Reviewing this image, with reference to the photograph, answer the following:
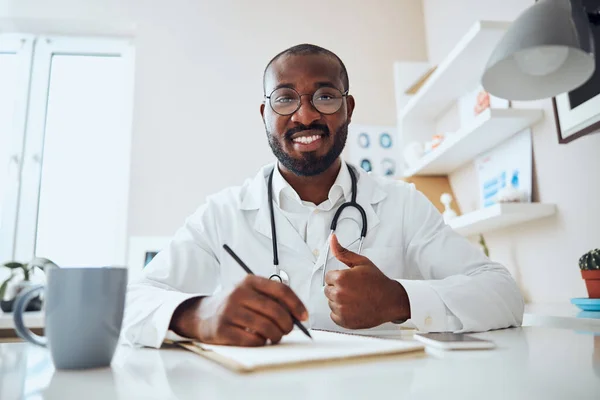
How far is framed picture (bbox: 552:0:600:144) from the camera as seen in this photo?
1170 millimetres

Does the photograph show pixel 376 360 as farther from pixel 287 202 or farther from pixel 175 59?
pixel 175 59

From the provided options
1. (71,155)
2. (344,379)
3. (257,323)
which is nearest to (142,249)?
(71,155)

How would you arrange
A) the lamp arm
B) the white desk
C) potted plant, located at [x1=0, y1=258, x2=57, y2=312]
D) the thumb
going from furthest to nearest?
potted plant, located at [x1=0, y1=258, x2=57, y2=312], the lamp arm, the white desk, the thumb

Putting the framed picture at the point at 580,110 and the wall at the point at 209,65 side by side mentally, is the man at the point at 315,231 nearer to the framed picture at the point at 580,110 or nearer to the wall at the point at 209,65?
the framed picture at the point at 580,110

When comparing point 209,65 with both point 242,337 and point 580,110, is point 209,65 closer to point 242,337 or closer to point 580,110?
point 580,110

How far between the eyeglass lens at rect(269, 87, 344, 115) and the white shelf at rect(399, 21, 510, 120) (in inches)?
25.6

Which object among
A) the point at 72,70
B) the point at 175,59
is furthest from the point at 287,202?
the point at 72,70

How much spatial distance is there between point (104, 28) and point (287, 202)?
2.00 meters

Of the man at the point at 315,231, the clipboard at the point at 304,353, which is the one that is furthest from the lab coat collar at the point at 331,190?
the clipboard at the point at 304,353

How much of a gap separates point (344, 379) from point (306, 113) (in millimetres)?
857

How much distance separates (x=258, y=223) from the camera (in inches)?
46.8

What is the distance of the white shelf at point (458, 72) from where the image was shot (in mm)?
1608

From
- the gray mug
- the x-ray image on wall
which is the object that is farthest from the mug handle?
the x-ray image on wall

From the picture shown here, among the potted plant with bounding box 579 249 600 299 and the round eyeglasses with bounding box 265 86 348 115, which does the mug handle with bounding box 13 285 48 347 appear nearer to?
the round eyeglasses with bounding box 265 86 348 115
